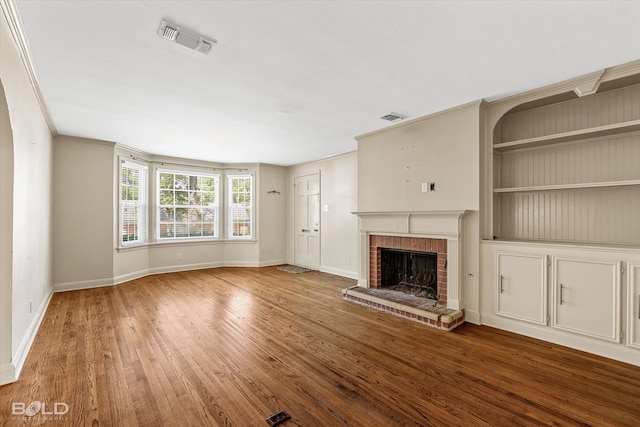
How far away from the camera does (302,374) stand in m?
2.37

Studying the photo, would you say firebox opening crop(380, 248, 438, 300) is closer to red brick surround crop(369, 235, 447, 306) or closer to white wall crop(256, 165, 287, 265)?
red brick surround crop(369, 235, 447, 306)

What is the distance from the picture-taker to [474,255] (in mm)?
3508

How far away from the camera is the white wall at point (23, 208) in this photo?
2205 millimetres

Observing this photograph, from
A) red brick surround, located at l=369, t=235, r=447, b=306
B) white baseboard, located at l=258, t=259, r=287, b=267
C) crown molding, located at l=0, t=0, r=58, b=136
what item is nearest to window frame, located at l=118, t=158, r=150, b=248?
white baseboard, located at l=258, t=259, r=287, b=267

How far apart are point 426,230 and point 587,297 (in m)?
1.69

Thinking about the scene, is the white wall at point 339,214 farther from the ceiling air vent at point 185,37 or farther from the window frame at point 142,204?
the ceiling air vent at point 185,37

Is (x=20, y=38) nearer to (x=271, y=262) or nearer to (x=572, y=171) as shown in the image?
(x=572, y=171)

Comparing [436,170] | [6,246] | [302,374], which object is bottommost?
[302,374]

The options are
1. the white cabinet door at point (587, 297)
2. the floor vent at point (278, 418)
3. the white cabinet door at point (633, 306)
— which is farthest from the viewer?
the white cabinet door at point (587, 297)

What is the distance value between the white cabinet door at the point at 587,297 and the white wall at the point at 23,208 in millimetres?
4842

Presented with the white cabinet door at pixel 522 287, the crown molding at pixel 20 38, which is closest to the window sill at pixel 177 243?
the crown molding at pixel 20 38

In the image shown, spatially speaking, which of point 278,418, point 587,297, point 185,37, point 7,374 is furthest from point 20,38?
point 587,297

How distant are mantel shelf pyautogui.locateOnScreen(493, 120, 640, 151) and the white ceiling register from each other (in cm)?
100

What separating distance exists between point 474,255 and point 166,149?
5.63m
